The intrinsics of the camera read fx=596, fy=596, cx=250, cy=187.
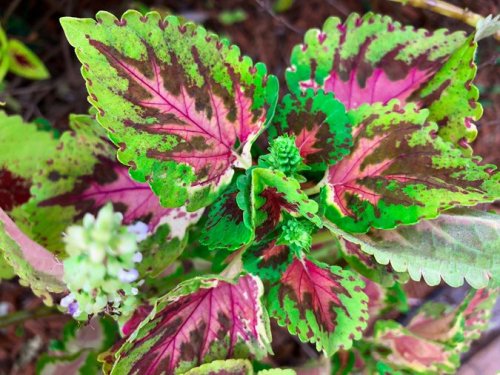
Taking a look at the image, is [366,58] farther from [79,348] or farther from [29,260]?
[79,348]

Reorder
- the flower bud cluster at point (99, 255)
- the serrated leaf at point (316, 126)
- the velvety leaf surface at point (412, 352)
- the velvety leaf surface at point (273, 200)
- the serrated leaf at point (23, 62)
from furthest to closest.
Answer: the serrated leaf at point (23, 62) < the velvety leaf surface at point (412, 352) < the serrated leaf at point (316, 126) < the velvety leaf surface at point (273, 200) < the flower bud cluster at point (99, 255)

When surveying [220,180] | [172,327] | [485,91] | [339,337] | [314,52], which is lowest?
[172,327]

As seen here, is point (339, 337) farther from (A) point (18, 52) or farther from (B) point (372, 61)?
(A) point (18, 52)

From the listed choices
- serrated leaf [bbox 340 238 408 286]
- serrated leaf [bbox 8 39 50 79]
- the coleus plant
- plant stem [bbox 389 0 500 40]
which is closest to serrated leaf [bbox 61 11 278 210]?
the coleus plant

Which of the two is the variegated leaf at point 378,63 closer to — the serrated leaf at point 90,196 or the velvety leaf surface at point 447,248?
the velvety leaf surface at point 447,248

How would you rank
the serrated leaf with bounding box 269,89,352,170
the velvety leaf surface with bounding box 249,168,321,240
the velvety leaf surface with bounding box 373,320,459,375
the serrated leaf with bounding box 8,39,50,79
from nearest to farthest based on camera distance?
the velvety leaf surface with bounding box 249,168,321,240 → the serrated leaf with bounding box 269,89,352,170 → the velvety leaf surface with bounding box 373,320,459,375 → the serrated leaf with bounding box 8,39,50,79

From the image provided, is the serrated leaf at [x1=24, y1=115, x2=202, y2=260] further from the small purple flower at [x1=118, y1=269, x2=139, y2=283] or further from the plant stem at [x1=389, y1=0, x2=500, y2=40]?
the plant stem at [x1=389, y1=0, x2=500, y2=40]

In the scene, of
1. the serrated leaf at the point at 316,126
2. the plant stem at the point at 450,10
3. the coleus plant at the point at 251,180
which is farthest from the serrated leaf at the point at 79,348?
the plant stem at the point at 450,10

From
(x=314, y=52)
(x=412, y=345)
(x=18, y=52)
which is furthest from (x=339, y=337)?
(x=18, y=52)
